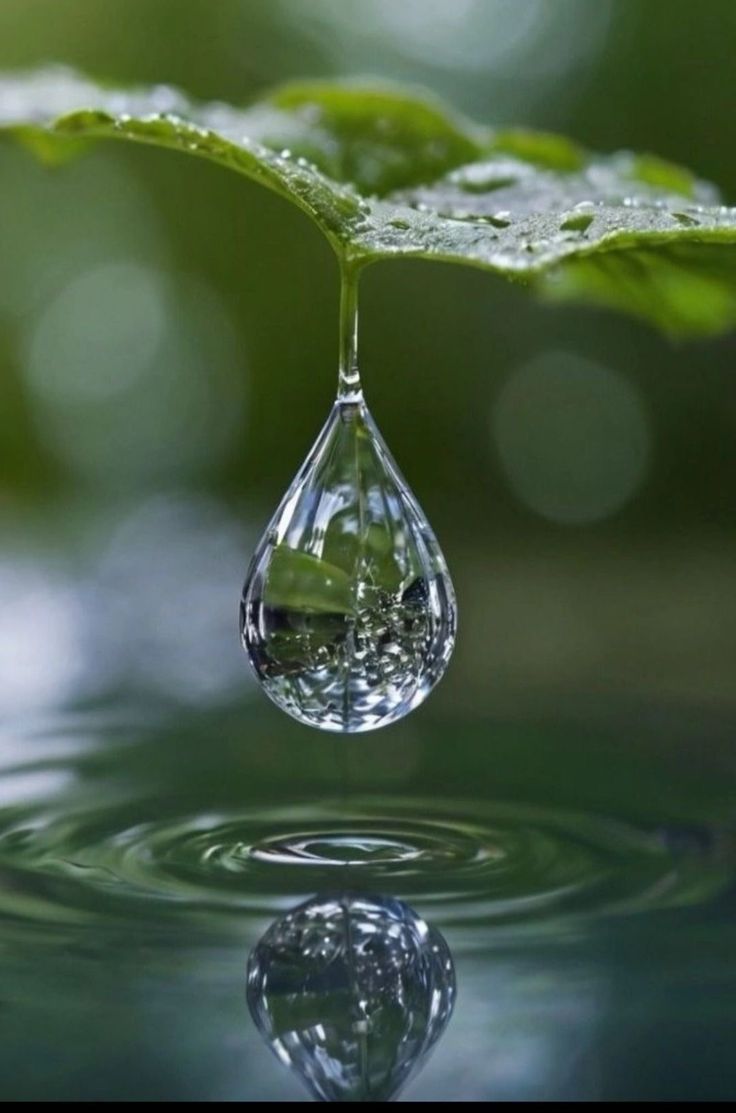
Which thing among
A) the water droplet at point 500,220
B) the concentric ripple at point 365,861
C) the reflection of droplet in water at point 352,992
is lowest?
the reflection of droplet in water at point 352,992

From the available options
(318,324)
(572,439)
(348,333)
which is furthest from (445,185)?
(318,324)

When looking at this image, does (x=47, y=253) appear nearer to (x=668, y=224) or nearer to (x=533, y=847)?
(x=533, y=847)

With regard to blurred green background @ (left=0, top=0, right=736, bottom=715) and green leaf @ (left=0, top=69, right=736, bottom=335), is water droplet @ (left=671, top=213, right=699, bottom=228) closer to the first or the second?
green leaf @ (left=0, top=69, right=736, bottom=335)

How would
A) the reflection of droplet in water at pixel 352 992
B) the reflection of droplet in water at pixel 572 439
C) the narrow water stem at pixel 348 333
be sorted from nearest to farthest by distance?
the reflection of droplet in water at pixel 352 992, the narrow water stem at pixel 348 333, the reflection of droplet in water at pixel 572 439

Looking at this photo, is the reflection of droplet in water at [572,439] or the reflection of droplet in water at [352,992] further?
the reflection of droplet in water at [572,439]

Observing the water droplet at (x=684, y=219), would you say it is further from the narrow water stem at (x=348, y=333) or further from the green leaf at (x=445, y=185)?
the narrow water stem at (x=348, y=333)

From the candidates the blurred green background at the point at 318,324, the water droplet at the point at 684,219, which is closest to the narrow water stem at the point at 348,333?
the water droplet at the point at 684,219

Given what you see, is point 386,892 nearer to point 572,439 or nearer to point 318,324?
point 572,439
